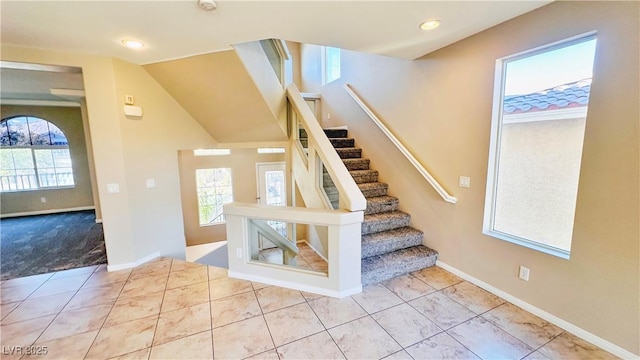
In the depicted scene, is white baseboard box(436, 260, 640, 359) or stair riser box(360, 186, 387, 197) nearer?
white baseboard box(436, 260, 640, 359)

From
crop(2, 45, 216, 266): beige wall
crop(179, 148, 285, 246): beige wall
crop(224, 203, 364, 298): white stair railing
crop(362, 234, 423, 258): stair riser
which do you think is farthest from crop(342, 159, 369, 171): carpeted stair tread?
crop(179, 148, 285, 246): beige wall

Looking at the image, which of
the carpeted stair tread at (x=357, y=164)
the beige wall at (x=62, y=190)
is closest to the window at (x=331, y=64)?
the carpeted stair tread at (x=357, y=164)

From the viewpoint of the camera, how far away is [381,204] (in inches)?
136

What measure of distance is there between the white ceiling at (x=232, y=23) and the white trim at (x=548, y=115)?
826 millimetres

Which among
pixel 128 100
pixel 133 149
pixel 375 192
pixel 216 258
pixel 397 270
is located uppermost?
pixel 128 100

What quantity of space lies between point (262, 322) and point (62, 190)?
694cm

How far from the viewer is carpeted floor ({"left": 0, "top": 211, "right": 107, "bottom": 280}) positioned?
3.26 m

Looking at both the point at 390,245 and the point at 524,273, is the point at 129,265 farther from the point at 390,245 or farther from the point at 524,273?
the point at 524,273

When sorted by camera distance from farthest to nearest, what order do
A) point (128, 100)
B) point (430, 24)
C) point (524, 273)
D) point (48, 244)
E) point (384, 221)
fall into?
point (48, 244) → point (384, 221) → point (128, 100) → point (524, 273) → point (430, 24)

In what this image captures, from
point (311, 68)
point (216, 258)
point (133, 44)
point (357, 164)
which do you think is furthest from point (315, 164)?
point (216, 258)

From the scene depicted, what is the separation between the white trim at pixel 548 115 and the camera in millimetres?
1872

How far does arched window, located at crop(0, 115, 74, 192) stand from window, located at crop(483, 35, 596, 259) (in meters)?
8.63

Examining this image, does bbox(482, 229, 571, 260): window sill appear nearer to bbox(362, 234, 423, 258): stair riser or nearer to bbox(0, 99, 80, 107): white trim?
bbox(362, 234, 423, 258): stair riser

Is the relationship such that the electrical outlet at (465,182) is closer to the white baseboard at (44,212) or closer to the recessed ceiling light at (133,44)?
the recessed ceiling light at (133,44)
